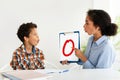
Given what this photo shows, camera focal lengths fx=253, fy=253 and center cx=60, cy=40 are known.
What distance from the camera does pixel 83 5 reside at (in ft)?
10.9

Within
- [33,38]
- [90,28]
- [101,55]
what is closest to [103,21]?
[90,28]

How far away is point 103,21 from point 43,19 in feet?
3.69

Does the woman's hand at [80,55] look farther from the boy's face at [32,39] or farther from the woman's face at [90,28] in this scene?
the boy's face at [32,39]

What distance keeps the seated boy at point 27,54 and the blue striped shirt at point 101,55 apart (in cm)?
48

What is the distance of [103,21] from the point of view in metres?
2.29

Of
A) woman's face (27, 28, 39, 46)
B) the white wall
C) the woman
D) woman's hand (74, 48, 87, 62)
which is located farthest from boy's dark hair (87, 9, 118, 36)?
the white wall

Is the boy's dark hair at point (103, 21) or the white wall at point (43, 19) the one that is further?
the white wall at point (43, 19)

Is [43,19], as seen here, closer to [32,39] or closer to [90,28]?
[32,39]

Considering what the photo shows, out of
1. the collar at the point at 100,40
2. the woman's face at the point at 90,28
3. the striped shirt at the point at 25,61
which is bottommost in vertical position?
the striped shirt at the point at 25,61

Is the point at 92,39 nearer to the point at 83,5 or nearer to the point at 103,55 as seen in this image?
the point at 103,55

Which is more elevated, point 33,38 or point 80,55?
point 33,38

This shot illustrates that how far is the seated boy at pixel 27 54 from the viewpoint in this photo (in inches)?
92.2

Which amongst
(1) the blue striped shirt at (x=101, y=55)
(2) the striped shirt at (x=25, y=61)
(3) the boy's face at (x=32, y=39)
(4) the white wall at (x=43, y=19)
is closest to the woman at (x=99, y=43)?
(1) the blue striped shirt at (x=101, y=55)

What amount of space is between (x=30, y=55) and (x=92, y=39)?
2.00 feet
